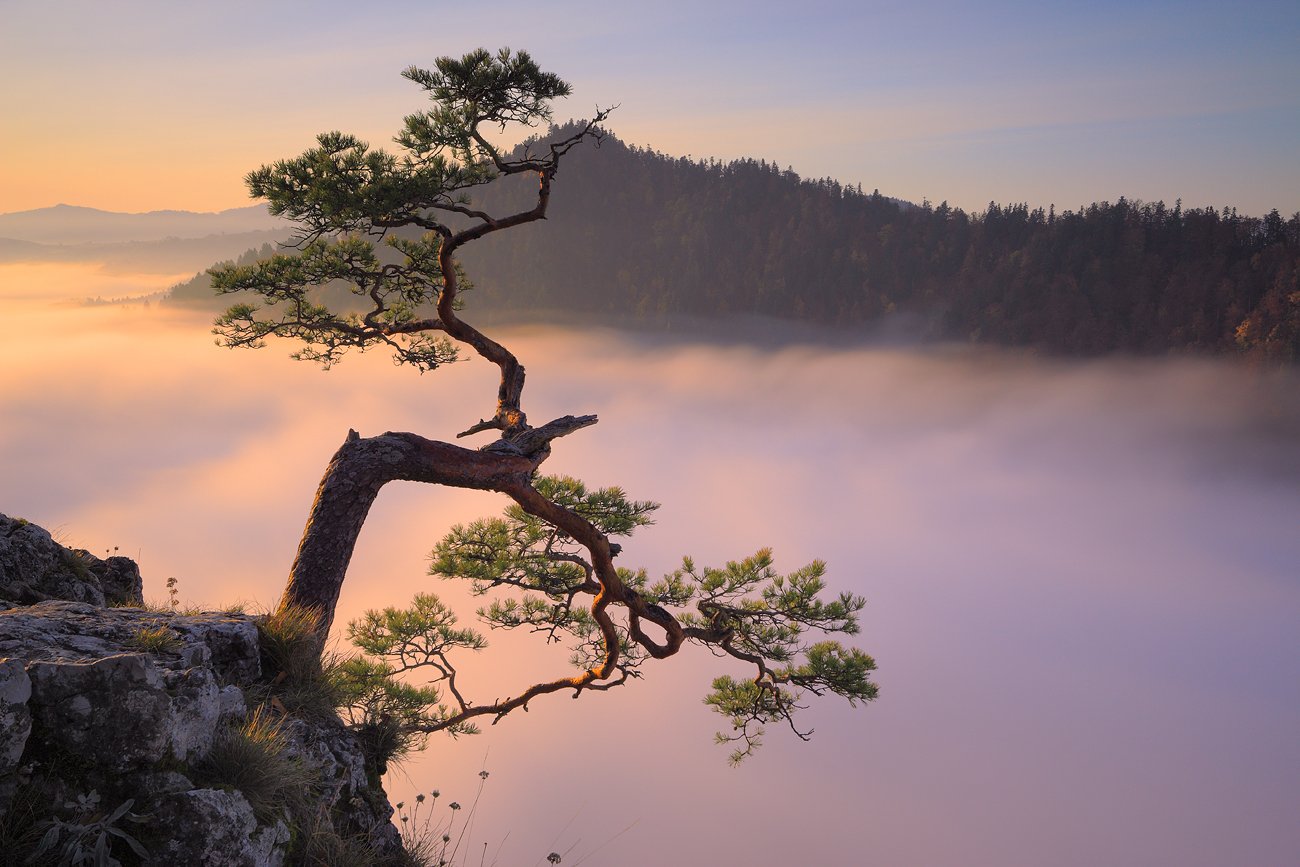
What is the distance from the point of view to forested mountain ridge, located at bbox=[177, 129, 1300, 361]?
119625 millimetres

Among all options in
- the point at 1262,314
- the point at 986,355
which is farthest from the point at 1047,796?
the point at 986,355

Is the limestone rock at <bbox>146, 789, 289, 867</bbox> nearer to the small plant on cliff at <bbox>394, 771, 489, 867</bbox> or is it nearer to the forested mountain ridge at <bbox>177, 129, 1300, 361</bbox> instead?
the small plant on cliff at <bbox>394, 771, 489, 867</bbox>

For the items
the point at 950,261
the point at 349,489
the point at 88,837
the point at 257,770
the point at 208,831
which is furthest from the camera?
the point at 950,261

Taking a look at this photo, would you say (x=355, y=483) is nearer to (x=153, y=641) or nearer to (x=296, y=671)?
(x=296, y=671)

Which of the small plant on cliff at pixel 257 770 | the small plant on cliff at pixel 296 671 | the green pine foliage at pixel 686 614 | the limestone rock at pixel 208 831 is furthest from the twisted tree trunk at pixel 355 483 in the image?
the green pine foliage at pixel 686 614

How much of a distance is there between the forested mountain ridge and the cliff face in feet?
359

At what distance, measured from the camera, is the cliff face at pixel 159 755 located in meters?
2.33

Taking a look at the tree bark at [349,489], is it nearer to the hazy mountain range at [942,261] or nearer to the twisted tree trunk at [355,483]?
the twisted tree trunk at [355,483]

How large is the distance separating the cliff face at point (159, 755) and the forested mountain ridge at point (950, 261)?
109 m

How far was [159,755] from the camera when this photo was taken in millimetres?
2617

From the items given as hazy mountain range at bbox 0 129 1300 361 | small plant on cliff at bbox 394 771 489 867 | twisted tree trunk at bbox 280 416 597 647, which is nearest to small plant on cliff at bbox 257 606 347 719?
twisted tree trunk at bbox 280 416 597 647

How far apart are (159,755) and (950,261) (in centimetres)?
16140

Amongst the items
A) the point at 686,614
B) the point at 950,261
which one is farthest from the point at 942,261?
the point at 686,614

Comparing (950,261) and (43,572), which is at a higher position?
(950,261)
